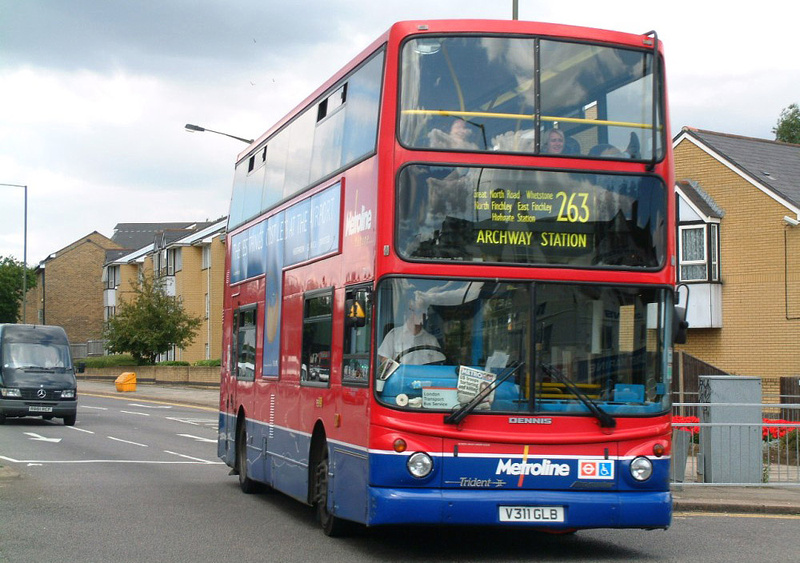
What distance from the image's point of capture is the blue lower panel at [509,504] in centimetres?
888

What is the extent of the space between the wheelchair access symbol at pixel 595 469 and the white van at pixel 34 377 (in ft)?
70.5

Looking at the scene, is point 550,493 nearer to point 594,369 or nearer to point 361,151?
point 594,369

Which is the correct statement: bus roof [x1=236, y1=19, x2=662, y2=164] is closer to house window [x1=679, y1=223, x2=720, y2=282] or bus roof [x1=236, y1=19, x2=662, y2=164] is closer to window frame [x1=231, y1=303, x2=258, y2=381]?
window frame [x1=231, y1=303, x2=258, y2=381]

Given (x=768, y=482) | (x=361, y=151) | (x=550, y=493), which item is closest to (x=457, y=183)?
(x=361, y=151)

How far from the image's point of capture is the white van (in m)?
28.2

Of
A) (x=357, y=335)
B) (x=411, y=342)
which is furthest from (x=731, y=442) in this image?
(x=411, y=342)

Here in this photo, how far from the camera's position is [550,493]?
29.7 ft

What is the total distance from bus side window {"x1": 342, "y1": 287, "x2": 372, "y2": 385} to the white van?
65.5 ft

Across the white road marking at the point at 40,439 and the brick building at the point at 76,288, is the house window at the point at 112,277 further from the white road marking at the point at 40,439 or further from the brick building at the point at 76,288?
the white road marking at the point at 40,439

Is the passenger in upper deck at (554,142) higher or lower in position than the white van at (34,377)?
higher

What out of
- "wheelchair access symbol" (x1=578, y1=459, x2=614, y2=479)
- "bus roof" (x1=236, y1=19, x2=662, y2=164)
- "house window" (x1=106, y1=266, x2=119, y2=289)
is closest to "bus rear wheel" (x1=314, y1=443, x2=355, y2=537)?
"wheelchair access symbol" (x1=578, y1=459, x2=614, y2=479)

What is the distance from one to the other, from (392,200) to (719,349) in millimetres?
27009

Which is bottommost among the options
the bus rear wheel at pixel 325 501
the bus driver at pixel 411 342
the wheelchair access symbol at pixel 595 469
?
the bus rear wheel at pixel 325 501

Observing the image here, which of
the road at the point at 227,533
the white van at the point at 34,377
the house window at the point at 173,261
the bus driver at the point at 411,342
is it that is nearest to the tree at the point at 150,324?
the house window at the point at 173,261
